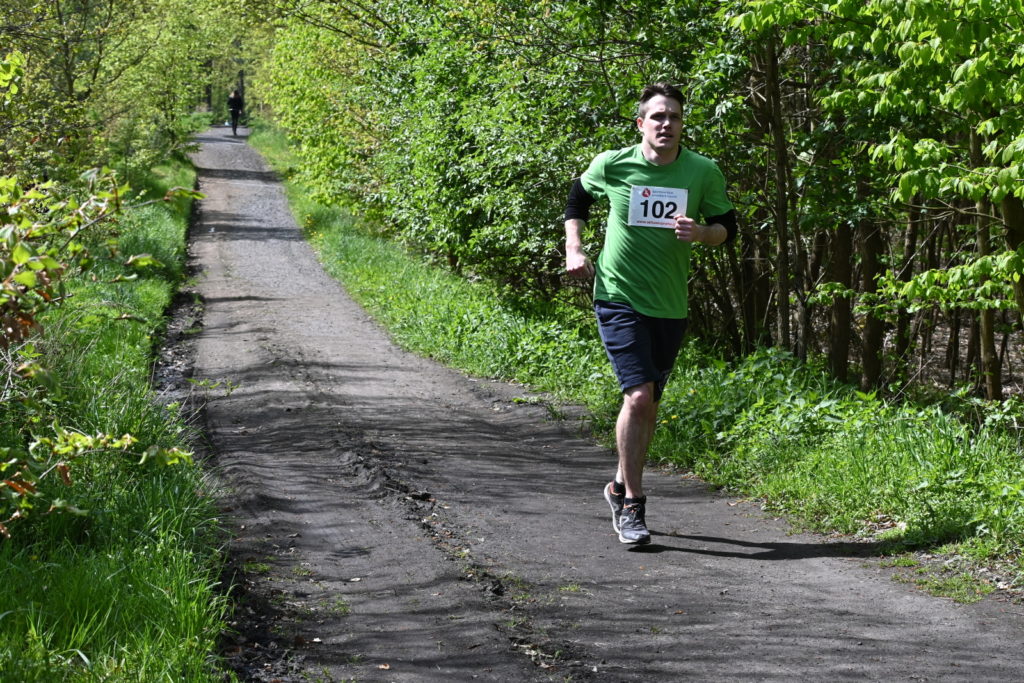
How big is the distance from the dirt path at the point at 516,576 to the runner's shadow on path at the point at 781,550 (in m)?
0.01

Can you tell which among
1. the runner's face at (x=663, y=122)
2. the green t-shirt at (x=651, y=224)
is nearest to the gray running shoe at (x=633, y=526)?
the green t-shirt at (x=651, y=224)

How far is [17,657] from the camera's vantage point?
11.5 feet

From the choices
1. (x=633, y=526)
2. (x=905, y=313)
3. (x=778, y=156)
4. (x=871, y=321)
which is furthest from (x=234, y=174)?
(x=633, y=526)

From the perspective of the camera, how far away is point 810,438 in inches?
279

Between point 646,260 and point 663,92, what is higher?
point 663,92

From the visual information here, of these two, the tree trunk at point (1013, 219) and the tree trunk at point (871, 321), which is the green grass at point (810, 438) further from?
the tree trunk at point (871, 321)

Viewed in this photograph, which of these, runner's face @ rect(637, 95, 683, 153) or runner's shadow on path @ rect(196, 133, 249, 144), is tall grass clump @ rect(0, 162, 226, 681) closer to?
runner's face @ rect(637, 95, 683, 153)

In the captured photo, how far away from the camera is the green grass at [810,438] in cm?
558

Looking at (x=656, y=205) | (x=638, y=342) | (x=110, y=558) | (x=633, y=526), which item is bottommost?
(x=633, y=526)

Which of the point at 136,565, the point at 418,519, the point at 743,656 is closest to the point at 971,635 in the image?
the point at 743,656

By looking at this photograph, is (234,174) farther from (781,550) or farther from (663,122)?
(781,550)

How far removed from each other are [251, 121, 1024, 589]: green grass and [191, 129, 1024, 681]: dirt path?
0.30m

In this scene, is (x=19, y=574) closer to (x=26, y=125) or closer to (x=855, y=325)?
(x=26, y=125)

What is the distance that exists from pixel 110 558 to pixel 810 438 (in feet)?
14.3
